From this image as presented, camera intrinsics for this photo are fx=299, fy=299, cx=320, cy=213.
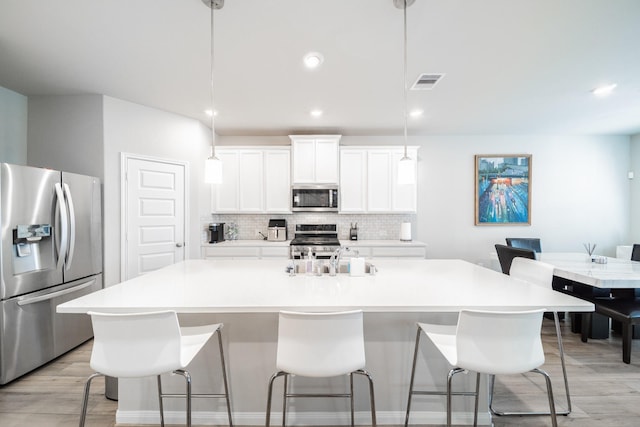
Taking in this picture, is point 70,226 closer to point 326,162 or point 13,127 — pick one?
point 13,127

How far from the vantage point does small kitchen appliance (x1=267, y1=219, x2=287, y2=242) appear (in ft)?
15.4

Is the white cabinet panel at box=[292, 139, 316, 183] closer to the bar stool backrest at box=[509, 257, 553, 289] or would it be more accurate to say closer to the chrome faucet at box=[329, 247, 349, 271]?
the chrome faucet at box=[329, 247, 349, 271]

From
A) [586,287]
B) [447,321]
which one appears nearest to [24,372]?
[447,321]

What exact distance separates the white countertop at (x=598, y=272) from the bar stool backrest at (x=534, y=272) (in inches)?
36.7

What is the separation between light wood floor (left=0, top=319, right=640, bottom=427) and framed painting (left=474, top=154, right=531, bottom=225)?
243 cm

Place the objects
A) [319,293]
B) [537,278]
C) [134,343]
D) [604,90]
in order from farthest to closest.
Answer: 1. [604,90]
2. [537,278]
3. [319,293]
4. [134,343]

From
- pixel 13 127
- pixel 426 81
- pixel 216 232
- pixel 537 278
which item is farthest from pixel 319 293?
pixel 13 127

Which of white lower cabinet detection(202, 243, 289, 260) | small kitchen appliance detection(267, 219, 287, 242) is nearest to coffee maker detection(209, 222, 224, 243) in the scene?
white lower cabinet detection(202, 243, 289, 260)

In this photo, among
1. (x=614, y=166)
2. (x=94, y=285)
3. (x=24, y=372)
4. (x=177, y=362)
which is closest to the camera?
(x=177, y=362)

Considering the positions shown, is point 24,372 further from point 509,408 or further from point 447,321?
point 509,408

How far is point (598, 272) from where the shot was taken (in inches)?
112

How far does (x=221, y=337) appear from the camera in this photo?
1.78 m

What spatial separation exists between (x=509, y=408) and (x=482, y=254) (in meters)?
3.28

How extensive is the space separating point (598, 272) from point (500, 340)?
2415 millimetres
